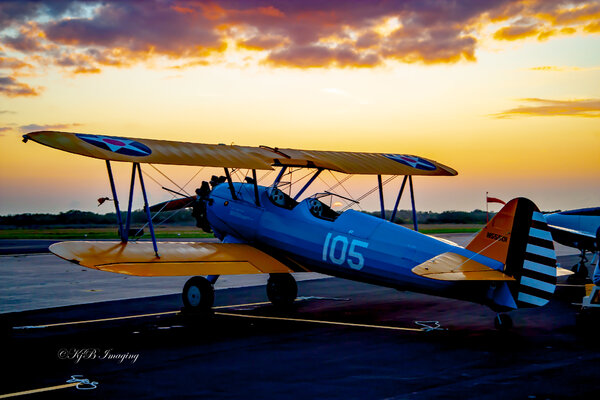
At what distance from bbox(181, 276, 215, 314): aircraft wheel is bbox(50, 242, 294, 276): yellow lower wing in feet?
1.91

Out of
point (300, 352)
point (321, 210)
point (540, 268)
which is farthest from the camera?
point (321, 210)

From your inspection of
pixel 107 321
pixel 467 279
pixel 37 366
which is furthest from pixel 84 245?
pixel 467 279

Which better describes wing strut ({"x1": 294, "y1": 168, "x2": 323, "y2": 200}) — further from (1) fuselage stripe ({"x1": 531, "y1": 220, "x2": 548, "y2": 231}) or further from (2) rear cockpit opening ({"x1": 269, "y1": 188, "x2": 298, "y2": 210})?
(1) fuselage stripe ({"x1": 531, "y1": 220, "x2": 548, "y2": 231})

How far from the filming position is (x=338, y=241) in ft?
41.4

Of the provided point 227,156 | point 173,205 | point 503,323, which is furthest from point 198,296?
point 503,323

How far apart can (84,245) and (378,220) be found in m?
5.90

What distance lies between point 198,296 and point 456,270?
570 centimetres

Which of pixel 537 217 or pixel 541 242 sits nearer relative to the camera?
pixel 541 242

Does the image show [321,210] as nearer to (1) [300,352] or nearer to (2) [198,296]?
(2) [198,296]

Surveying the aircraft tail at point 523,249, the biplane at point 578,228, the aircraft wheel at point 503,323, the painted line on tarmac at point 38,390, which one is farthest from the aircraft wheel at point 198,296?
the biplane at point 578,228

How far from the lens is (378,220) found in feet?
40.8

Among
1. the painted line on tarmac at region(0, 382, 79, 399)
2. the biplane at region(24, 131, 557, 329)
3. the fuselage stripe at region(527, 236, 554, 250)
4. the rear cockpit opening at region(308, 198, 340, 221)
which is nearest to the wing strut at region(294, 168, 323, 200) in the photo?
the biplane at region(24, 131, 557, 329)

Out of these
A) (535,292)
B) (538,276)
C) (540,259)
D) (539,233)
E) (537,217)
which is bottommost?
(535,292)

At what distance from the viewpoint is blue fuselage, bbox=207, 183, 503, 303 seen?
36.7 feet
